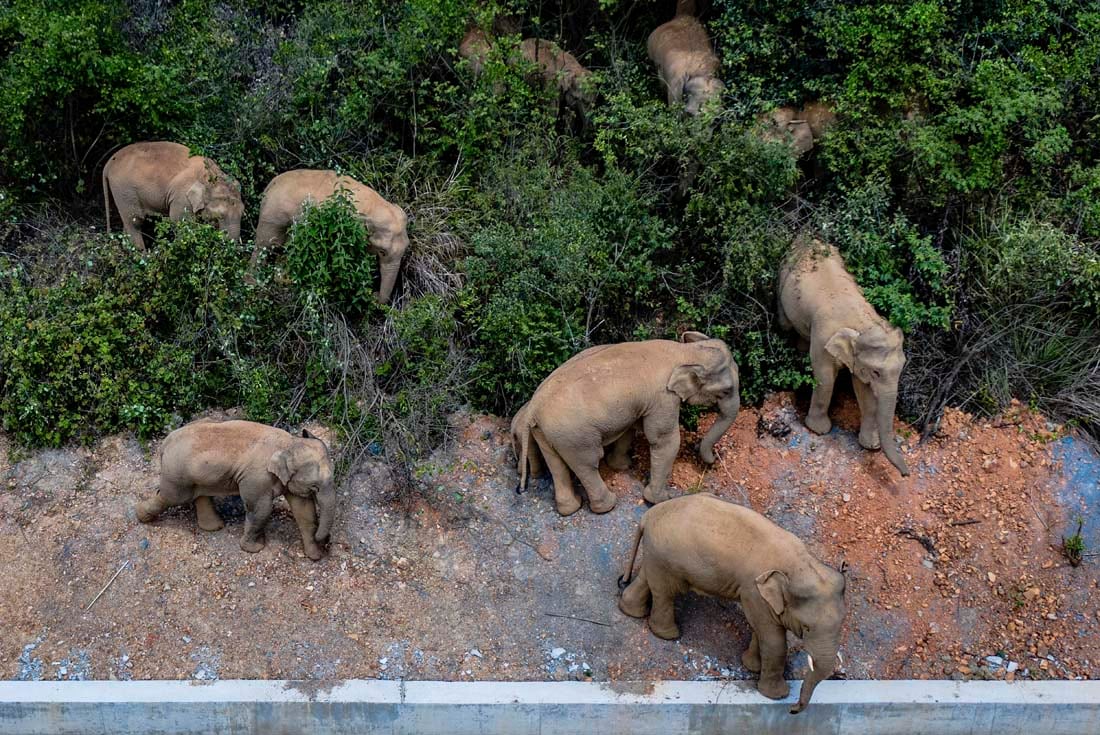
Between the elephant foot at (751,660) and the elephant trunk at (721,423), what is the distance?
187cm

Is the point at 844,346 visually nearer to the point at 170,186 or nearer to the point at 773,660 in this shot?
the point at 773,660

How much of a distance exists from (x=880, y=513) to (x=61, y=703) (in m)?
6.26

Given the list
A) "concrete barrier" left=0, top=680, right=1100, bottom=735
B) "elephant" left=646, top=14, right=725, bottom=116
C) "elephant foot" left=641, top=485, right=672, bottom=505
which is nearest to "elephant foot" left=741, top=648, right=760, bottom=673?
"concrete barrier" left=0, top=680, right=1100, bottom=735

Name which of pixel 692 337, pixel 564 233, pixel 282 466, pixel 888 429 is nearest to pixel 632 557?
pixel 692 337

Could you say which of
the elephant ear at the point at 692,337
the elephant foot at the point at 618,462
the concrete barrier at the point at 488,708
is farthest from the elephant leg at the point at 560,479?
the concrete barrier at the point at 488,708

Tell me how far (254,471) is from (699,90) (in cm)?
549

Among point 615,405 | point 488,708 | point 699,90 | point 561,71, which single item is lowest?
point 488,708

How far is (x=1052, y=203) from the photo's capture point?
9.66 meters

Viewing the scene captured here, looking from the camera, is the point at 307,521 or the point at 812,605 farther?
the point at 307,521

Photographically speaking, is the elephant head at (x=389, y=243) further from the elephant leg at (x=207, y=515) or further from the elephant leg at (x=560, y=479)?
the elephant leg at (x=207, y=515)

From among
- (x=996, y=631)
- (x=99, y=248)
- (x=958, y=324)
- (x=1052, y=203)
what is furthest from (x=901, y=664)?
(x=99, y=248)

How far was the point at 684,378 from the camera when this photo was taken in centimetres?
845

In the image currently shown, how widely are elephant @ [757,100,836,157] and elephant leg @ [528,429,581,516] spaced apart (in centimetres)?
371

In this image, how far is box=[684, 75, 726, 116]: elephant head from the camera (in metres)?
10.3
